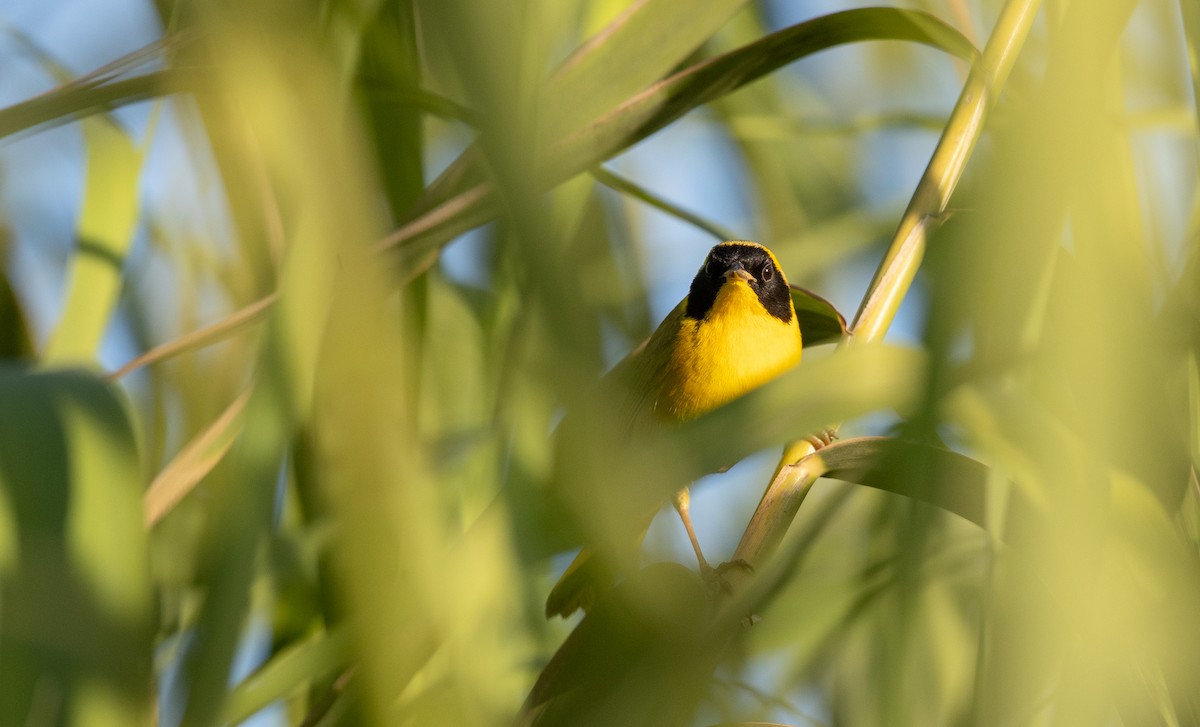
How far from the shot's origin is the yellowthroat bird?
226cm

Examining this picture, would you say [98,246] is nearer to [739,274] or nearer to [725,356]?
[725,356]

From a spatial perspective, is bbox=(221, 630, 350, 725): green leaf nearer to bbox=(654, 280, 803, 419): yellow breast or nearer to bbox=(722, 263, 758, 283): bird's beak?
bbox=(654, 280, 803, 419): yellow breast

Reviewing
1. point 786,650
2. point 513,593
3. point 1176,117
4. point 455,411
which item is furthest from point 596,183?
point 1176,117

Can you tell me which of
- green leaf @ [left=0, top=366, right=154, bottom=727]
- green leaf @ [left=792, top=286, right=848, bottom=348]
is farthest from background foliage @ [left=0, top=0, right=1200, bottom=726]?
green leaf @ [left=792, top=286, right=848, bottom=348]

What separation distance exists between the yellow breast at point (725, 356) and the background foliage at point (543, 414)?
0.65 metres

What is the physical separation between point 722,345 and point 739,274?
0.29 m

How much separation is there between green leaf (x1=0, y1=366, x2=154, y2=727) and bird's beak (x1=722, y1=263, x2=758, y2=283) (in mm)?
1893

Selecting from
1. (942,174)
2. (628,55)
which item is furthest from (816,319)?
(628,55)

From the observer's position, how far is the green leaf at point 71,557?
25.7 inches

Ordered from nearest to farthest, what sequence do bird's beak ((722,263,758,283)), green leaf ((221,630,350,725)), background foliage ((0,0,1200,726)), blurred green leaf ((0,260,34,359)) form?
background foliage ((0,0,1200,726)), green leaf ((221,630,350,725)), blurred green leaf ((0,260,34,359)), bird's beak ((722,263,758,283))

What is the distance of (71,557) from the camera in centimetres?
70

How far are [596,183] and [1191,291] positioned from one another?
0.80 m

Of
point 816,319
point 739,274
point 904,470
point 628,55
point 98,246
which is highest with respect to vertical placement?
point 98,246

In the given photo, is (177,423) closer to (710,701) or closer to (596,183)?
(596,183)
